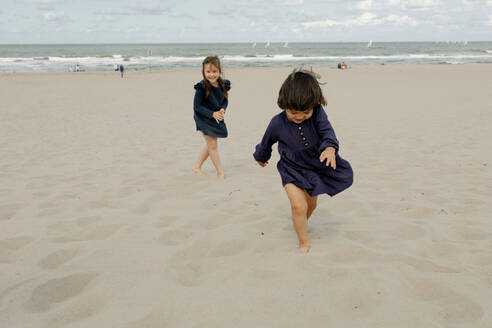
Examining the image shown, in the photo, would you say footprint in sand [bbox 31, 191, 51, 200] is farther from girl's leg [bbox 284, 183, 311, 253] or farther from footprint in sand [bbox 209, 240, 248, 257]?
girl's leg [bbox 284, 183, 311, 253]

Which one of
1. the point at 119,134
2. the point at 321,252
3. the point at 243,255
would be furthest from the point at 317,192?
the point at 119,134

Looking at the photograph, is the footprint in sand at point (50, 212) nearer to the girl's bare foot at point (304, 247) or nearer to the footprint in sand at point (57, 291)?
the footprint in sand at point (57, 291)

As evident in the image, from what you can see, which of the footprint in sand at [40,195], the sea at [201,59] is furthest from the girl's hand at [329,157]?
the sea at [201,59]

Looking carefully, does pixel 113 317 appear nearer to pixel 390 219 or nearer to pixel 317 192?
pixel 317 192

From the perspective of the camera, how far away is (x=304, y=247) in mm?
2760

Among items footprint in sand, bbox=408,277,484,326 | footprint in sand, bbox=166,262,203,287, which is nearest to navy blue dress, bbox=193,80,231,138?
footprint in sand, bbox=166,262,203,287

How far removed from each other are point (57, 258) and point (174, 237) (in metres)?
0.82

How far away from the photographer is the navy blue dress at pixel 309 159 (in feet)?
9.10

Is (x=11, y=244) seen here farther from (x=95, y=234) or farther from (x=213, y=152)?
(x=213, y=152)

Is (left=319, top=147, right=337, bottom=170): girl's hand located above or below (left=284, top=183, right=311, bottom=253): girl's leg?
above

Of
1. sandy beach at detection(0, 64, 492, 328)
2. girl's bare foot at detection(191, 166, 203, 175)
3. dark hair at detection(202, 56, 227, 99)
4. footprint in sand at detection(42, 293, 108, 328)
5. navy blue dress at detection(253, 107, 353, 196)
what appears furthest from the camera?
girl's bare foot at detection(191, 166, 203, 175)

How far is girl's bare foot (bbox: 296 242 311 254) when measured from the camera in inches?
107

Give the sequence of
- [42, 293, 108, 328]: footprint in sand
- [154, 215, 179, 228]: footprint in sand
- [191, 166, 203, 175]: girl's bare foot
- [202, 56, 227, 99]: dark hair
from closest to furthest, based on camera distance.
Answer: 1. [42, 293, 108, 328]: footprint in sand
2. [154, 215, 179, 228]: footprint in sand
3. [202, 56, 227, 99]: dark hair
4. [191, 166, 203, 175]: girl's bare foot

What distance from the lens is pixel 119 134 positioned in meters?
7.82
